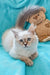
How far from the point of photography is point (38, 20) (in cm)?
151

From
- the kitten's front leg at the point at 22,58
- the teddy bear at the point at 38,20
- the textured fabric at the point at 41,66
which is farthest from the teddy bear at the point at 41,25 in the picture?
the kitten's front leg at the point at 22,58

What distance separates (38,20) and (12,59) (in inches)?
22.3

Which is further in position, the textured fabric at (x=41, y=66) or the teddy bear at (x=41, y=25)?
the teddy bear at (x=41, y=25)

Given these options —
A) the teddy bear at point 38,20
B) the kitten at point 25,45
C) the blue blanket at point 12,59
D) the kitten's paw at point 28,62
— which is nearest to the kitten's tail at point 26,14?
the teddy bear at point 38,20

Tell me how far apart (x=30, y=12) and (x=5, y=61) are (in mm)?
611

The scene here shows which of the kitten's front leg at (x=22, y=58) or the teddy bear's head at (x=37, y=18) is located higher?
the teddy bear's head at (x=37, y=18)

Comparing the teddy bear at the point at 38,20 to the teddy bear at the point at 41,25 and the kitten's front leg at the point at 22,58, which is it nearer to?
the teddy bear at the point at 41,25

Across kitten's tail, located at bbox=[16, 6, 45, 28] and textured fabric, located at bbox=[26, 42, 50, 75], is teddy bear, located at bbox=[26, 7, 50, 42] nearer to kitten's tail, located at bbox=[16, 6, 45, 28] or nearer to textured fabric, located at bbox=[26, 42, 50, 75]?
kitten's tail, located at bbox=[16, 6, 45, 28]

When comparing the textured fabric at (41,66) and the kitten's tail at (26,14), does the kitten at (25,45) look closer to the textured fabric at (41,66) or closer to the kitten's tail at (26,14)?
the textured fabric at (41,66)

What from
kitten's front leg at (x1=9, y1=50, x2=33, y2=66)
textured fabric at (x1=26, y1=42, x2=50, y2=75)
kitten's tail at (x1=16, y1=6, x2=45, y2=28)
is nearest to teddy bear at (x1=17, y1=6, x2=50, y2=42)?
kitten's tail at (x1=16, y1=6, x2=45, y2=28)

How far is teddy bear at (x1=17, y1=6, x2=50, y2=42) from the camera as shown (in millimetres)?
1467

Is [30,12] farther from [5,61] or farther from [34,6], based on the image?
[5,61]

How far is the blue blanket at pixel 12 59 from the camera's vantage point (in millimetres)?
1004

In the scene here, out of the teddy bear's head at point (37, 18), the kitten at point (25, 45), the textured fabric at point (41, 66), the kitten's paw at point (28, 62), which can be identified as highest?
the teddy bear's head at point (37, 18)
